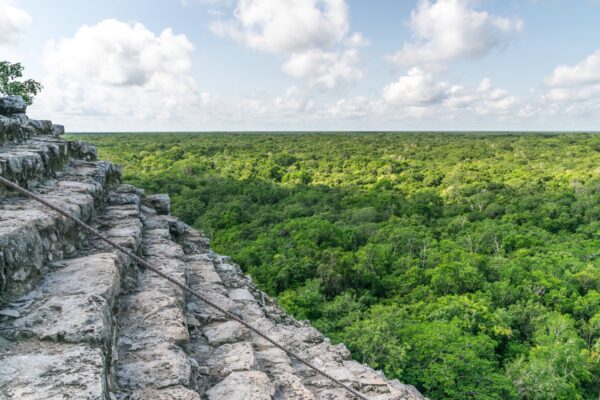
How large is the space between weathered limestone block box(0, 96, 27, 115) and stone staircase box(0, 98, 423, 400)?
3 centimetres

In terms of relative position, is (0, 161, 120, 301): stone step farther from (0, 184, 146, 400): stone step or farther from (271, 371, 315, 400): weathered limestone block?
(271, 371, 315, 400): weathered limestone block

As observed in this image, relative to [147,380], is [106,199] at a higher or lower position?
higher

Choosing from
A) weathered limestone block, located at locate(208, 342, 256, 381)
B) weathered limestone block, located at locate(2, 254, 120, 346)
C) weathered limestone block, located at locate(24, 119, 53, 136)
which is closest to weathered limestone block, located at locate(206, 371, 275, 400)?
weathered limestone block, located at locate(208, 342, 256, 381)

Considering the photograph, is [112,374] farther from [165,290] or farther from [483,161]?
[483,161]

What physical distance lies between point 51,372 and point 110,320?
93 cm

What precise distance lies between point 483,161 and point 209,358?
87.0 metres

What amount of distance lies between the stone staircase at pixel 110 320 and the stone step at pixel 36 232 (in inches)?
0.5

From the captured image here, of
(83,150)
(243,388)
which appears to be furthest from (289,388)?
(83,150)

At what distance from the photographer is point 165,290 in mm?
5398

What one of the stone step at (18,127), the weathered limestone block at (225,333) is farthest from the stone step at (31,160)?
the weathered limestone block at (225,333)

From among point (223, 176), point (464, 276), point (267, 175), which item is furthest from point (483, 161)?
point (464, 276)

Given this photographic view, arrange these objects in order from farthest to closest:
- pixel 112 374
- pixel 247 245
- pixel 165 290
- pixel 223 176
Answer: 1. pixel 223 176
2. pixel 247 245
3. pixel 165 290
4. pixel 112 374

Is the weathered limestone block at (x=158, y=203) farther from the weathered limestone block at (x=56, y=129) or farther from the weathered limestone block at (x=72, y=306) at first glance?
the weathered limestone block at (x=72, y=306)

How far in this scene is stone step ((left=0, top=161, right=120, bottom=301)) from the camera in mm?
3615
